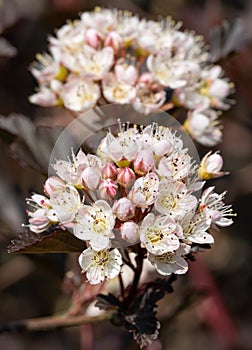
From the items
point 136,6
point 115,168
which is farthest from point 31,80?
point 115,168

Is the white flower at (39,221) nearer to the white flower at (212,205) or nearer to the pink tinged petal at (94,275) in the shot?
the pink tinged petal at (94,275)

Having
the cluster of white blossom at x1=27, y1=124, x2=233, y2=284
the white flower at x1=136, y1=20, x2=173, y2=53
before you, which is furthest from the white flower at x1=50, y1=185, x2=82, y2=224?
the white flower at x1=136, y1=20, x2=173, y2=53

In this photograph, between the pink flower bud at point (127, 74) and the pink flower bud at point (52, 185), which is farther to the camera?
the pink flower bud at point (127, 74)

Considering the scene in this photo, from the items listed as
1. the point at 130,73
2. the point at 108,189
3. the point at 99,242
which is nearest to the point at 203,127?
the point at 130,73

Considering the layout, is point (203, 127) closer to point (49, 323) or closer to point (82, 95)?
point (82, 95)

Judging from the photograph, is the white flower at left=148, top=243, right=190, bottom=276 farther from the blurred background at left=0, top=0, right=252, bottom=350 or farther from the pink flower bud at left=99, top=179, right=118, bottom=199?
the blurred background at left=0, top=0, right=252, bottom=350

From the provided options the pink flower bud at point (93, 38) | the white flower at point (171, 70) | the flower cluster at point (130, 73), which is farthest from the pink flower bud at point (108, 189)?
the pink flower bud at point (93, 38)
